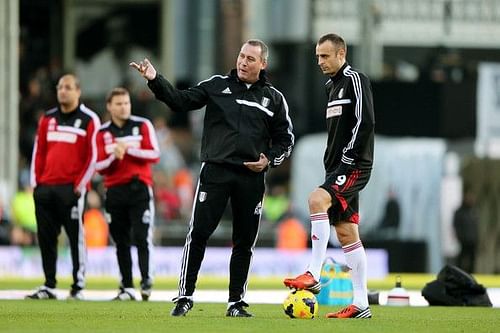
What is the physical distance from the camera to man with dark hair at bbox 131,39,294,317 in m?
12.2

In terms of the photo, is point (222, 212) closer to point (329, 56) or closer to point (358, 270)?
point (358, 270)

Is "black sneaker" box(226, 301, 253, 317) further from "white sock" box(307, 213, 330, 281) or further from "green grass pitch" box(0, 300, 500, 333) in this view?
"white sock" box(307, 213, 330, 281)

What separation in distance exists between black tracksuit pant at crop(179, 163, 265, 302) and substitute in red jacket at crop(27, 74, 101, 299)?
362cm

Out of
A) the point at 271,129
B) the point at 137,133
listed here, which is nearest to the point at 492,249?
the point at 137,133

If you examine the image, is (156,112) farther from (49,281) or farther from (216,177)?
(216,177)

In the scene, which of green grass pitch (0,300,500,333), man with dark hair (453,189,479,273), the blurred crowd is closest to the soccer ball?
green grass pitch (0,300,500,333)

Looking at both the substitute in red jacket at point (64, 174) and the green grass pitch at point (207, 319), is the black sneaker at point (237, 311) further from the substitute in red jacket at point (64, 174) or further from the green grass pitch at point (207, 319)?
the substitute in red jacket at point (64, 174)

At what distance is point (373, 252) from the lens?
27391 mm

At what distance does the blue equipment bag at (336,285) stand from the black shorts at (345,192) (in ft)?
10.6

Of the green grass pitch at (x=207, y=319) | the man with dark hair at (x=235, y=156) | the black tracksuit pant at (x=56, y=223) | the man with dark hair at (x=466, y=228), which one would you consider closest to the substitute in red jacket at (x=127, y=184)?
the black tracksuit pant at (x=56, y=223)

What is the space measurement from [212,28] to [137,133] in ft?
61.5

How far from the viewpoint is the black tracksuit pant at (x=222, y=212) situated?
12.2 meters

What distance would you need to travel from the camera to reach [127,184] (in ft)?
51.9

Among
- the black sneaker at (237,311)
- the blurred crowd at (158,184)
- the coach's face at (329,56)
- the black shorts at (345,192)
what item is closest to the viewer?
the black shorts at (345,192)
